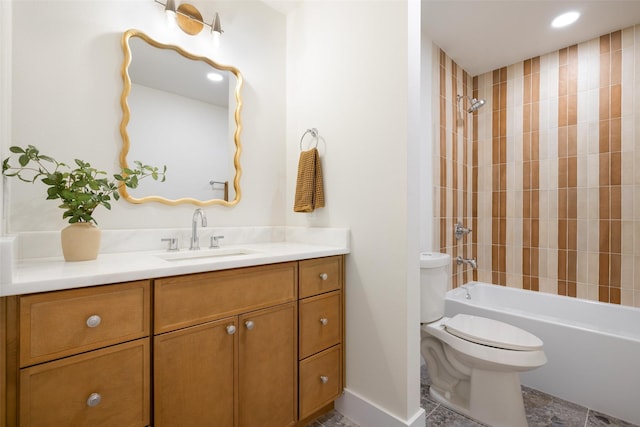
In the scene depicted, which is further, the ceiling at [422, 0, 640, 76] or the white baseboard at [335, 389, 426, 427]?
A: the ceiling at [422, 0, 640, 76]

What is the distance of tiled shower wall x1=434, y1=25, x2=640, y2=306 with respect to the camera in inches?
87.1

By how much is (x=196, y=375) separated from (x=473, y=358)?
1373 millimetres

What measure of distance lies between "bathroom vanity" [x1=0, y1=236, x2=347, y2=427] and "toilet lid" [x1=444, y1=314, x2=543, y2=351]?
2.37 ft

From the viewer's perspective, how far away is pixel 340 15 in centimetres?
165

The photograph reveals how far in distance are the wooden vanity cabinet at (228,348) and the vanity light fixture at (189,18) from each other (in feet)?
4.45

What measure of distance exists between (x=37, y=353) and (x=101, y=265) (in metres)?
0.31

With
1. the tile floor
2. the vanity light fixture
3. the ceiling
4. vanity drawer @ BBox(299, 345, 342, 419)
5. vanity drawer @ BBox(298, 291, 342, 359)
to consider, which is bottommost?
the tile floor

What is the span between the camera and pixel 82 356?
822mm

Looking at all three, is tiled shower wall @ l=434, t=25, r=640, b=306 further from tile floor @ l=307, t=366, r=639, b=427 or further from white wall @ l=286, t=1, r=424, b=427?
white wall @ l=286, t=1, r=424, b=427

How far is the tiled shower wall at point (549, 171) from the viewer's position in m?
2.21

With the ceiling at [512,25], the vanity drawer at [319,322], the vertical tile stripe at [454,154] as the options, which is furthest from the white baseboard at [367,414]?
the ceiling at [512,25]

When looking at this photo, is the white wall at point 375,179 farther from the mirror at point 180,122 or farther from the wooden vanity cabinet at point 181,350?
the mirror at point 180,122

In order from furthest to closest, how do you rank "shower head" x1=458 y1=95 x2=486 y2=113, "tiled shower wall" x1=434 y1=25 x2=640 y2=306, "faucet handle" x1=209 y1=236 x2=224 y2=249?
"shower head" x1=458 y1=95 x2=486 y2=113 < "tiled shower wall" x1=434 y1=25 x2=640 y2=306 < "faucet handle" x1=209 y1=236 x2=224 y2=249

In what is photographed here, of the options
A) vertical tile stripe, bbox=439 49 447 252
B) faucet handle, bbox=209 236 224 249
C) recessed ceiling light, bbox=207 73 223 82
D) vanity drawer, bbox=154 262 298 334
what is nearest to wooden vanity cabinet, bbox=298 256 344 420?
vanity drawer, bbox=154 262 298 334
